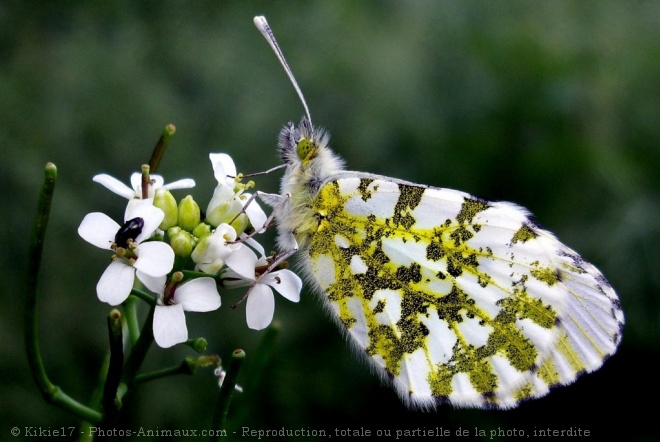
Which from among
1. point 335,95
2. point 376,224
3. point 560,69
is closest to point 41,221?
point 376,224

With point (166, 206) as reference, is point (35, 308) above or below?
below

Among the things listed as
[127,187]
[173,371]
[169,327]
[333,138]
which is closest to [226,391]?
[173,371]

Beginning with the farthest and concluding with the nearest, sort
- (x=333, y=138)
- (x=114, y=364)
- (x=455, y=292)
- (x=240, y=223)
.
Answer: (x=333, y=138), (x=455, y=292), (x=240, y=223), (x=114, y=364)

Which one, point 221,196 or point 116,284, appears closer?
point 116,284

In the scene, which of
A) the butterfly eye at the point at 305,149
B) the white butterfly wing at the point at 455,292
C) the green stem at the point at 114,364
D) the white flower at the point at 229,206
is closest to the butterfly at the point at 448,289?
the white butterfly wing at the point at 455,292

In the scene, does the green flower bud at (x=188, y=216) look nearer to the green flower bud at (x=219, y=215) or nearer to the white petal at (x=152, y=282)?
the green flower bud at (x=219, y=215)

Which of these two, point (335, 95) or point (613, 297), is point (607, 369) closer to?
point (613, 297)

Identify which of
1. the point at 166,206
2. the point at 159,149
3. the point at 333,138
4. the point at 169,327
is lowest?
the point at 333,138

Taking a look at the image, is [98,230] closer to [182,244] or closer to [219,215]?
[182,244]
